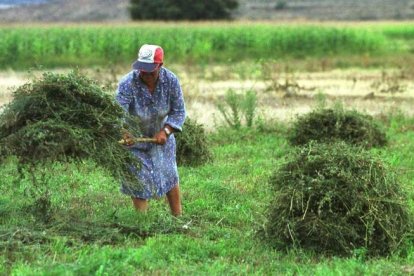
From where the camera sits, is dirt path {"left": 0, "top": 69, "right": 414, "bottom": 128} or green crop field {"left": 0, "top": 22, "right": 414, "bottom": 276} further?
dirt path {"left": 0, "top": 69, "right": 414, "bottom": 128}

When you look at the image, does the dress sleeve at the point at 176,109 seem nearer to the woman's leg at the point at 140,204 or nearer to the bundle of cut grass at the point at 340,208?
the woman's leg at the point at 140,204

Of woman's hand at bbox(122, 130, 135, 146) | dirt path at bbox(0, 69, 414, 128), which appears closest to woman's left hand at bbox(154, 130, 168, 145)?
woman's hand at bbox(122, 130, 135, 146)

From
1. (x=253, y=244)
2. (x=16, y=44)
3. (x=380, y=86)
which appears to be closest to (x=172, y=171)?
(x=253, y=244)

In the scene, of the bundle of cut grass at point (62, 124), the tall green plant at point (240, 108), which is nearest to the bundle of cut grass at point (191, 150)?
the tall green plant at point (240, 108)

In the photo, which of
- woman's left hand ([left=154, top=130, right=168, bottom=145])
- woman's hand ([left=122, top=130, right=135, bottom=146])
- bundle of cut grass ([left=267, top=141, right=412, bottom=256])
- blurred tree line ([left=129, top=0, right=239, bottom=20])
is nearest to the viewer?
bundle of cut grass ([left=267, top=141, right=412, bottom=256])

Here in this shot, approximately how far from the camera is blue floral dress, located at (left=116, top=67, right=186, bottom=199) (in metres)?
6.96

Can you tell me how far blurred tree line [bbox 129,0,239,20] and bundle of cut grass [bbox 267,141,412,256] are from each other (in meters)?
38.2

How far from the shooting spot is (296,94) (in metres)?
18.0

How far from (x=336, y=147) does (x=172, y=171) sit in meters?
1.55

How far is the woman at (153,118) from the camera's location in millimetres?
6945

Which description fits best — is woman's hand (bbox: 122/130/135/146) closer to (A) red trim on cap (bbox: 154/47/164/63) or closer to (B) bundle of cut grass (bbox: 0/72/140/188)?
(B) bundle of cut grass (bbox: 0/72/140/188)

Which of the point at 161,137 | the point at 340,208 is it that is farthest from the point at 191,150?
the point at 340,208

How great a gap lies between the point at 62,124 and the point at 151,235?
1.15 m

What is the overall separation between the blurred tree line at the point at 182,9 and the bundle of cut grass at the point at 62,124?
37859 millimetres
